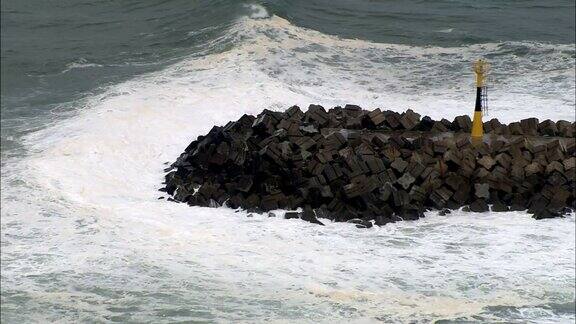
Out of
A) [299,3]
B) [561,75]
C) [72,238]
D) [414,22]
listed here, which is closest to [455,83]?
[561,75]

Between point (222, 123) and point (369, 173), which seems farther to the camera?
point (222, 123)

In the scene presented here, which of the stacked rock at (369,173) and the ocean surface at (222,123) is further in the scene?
the stacked rock at (369,173)

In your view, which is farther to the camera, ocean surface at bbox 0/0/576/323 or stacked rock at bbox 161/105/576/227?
stacked rock at bbox 161/105/576/227

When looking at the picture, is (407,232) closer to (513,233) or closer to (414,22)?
(513,233)

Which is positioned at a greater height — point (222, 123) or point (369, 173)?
point (369, 173)
